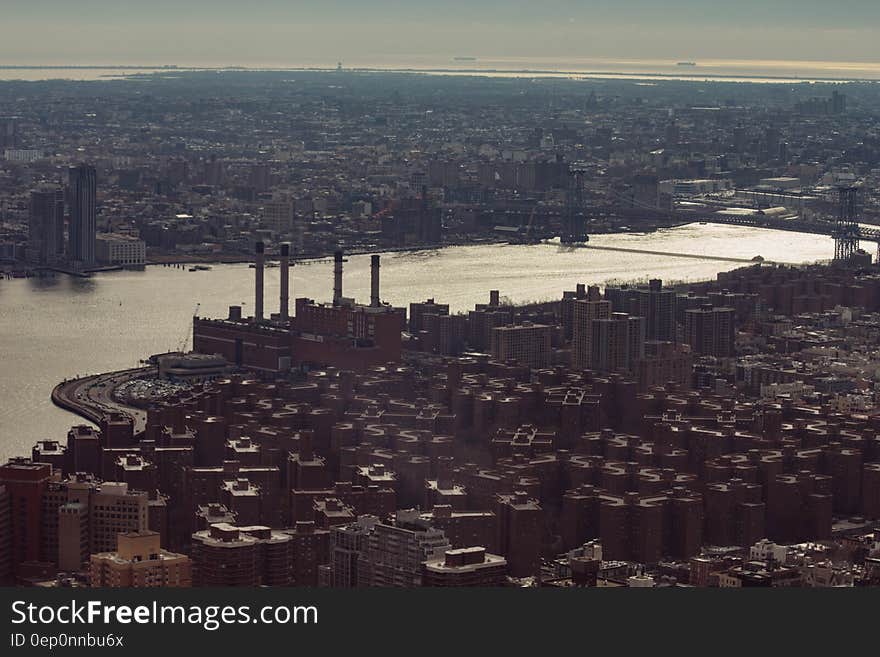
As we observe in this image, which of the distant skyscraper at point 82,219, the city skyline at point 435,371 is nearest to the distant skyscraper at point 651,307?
the city skyline at point 435,371

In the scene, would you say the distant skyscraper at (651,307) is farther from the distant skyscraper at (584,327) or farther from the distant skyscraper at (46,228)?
the distant skyscraper at (46,228)

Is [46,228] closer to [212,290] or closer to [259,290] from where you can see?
[212,290]

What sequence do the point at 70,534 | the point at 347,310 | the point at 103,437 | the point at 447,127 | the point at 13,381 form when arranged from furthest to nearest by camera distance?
the point at 447,127, the point at 347,310, the point at 13,381, the point at 103,437, the point at 70,534

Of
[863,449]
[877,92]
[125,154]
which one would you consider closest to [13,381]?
[863,449]

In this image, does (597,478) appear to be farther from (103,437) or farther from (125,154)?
(125,154)

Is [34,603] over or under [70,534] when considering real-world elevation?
over

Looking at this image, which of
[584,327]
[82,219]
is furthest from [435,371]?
[82,219]

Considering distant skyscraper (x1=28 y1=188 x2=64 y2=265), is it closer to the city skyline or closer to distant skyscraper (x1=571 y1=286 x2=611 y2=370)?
the city skyline

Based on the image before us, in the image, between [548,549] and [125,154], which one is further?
[125,154]
